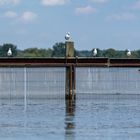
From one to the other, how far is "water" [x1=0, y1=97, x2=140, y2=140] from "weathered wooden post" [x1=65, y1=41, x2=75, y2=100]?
4.43 metres

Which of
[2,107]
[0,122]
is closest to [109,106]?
[2,107]

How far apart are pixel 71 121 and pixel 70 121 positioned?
0.08m

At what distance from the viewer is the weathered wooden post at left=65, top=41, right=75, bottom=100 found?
171ft

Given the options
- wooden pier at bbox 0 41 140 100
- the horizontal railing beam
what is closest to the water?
wooden pier at bbox 0 41 140 100

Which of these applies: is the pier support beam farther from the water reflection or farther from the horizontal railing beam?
the water reflection

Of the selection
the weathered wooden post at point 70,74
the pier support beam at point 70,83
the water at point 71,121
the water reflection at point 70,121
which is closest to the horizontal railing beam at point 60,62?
the weathered wooden post at point 70,74

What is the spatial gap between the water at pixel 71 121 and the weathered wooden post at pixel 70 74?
4.43 meters

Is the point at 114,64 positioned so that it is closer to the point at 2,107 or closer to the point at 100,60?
the point at 100,60

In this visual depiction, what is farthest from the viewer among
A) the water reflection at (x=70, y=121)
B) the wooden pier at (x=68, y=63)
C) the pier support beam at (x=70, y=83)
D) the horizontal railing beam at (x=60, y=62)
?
the horizontal railing beam at (x=60, y=62)

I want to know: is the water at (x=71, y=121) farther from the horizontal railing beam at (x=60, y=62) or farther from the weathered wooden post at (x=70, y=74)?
the horizontal railing beam at (x=60, y=62)

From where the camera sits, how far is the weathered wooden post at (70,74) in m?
52.1

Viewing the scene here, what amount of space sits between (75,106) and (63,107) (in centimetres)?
138

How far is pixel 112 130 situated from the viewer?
3064 centimetres

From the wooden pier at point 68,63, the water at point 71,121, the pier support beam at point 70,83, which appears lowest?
the water at point 71,121
